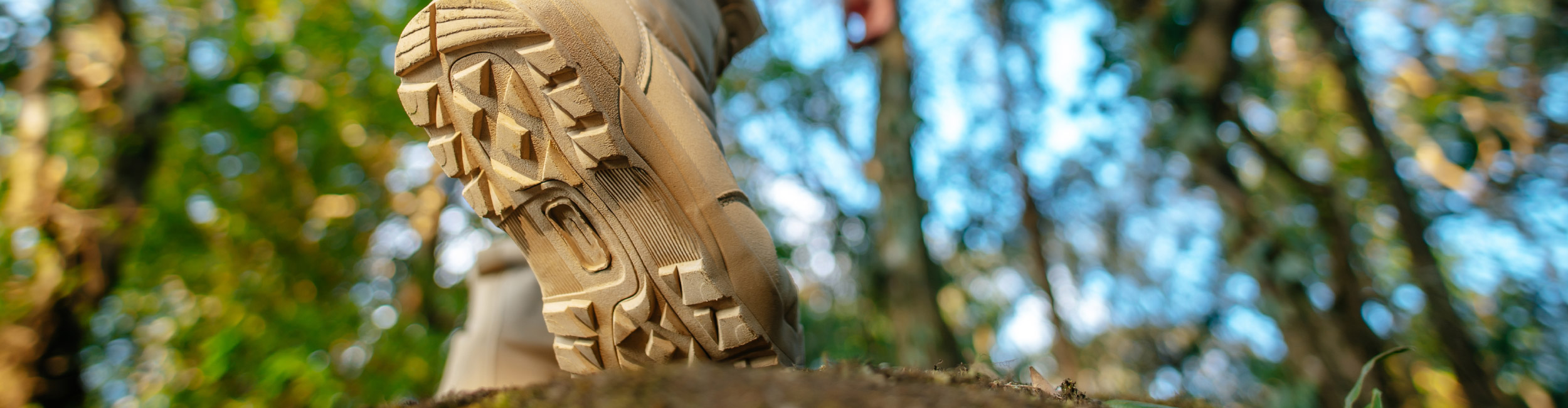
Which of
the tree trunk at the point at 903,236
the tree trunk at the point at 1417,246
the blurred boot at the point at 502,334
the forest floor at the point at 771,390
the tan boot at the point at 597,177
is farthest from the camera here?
the tree trunk at the point at 903,236

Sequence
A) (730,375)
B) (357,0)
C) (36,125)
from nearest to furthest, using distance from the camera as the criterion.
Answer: (730,375) → (36,125) → (357,0)

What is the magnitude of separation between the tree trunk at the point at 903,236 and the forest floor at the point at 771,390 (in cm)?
262

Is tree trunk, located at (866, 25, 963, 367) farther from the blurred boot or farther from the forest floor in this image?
the forest floor

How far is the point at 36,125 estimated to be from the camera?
418cm

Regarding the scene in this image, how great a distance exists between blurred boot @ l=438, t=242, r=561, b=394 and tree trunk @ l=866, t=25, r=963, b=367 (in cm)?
165

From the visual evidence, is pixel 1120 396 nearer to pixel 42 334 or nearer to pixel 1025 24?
pixel 1025 24

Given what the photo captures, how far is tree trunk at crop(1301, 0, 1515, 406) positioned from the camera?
246cm

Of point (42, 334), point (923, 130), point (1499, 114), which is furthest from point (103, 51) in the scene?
point (1499, 114)

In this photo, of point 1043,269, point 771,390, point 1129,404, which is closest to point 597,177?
point 771,390

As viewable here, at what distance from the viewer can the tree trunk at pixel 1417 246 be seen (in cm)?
246

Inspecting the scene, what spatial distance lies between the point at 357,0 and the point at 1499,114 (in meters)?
6.84

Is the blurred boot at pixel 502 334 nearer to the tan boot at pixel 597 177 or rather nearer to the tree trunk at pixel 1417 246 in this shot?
the tan boot at pixel 597 177

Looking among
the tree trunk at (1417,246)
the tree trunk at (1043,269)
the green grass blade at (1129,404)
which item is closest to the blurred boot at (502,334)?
the green grass blade at (1129,404)

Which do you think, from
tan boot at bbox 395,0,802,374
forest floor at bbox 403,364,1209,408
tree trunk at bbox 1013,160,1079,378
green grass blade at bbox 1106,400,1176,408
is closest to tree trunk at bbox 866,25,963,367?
tree trunk at bbox 1013,160,1079,378
